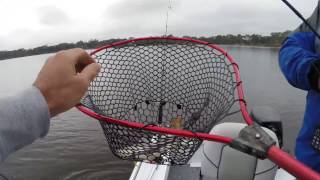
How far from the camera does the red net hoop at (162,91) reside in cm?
180

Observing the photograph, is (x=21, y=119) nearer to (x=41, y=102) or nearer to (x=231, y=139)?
(x=41, y=102)

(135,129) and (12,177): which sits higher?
(135,129)

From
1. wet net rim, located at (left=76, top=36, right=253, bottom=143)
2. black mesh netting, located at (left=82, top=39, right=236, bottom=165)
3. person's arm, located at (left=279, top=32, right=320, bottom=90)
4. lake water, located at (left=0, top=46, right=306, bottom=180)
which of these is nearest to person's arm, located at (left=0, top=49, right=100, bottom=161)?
wet net rim, located at (left=76, top=36, right=253, bottom=143)

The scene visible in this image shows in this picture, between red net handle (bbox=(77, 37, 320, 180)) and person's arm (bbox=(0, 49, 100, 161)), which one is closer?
person's arm (bbox=(0, 49, 100, 161))

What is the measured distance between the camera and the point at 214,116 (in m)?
2.09

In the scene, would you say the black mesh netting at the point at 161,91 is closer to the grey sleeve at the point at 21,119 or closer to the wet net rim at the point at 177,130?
the wet net rim at the point at 177,130

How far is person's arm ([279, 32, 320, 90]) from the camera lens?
6.04 ft

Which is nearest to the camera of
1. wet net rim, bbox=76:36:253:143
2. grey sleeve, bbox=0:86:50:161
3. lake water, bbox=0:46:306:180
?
grey sleeve, bbox=0:86:50:161

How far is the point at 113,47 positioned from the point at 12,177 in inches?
420

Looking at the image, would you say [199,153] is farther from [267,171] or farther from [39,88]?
[39,88]

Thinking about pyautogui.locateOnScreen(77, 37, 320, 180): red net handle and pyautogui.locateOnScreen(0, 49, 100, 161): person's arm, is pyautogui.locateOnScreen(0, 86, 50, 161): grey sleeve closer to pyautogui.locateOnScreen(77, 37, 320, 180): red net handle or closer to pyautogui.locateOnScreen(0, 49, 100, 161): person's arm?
pyautogui.locateOnScreen(0, 49, 100, 161): person's arm

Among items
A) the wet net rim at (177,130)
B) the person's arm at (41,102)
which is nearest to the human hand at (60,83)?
the person's arm at (41,102)

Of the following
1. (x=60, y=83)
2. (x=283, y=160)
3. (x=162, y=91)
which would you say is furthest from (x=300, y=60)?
(x=60, y=83)

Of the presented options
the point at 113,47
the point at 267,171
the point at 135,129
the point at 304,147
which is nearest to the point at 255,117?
the point at 267,171
